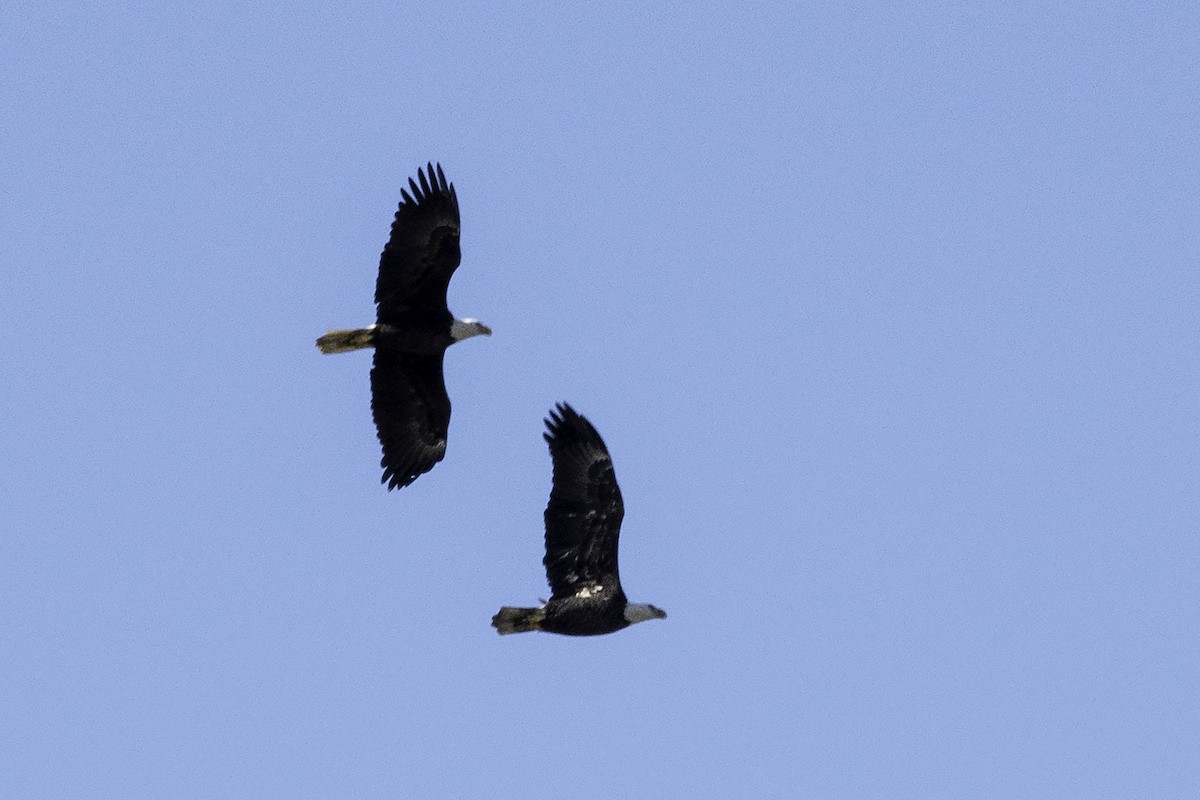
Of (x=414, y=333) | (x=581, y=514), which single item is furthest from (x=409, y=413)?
(x=581, y=514)

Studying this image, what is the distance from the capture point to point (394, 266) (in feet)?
63.2

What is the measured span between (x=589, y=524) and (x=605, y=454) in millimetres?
598

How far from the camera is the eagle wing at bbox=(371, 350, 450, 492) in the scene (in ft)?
65.4

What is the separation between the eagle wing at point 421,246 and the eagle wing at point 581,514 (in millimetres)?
1762

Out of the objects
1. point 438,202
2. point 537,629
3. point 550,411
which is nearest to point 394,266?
point 438,202

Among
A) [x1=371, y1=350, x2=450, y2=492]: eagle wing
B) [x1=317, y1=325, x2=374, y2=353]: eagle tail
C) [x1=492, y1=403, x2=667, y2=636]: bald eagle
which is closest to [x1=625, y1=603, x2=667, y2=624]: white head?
[x1=492, y1=403, x2=667, y2=636]: bald eagle

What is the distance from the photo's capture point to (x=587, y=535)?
61.5 feet

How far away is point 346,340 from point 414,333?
587 mm

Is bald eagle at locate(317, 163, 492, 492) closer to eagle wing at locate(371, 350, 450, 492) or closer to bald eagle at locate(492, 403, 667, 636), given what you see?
eagle wing at locate(371, 350, 450, 492)

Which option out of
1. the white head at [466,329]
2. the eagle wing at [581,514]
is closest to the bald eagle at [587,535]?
the eagle wing at [581,514]

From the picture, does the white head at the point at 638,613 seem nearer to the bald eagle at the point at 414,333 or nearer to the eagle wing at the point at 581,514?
the eagle wing at the point at 581,514

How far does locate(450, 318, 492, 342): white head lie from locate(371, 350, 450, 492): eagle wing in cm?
33

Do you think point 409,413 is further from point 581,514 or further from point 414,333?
point 581,514

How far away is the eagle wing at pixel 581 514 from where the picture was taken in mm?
18688
